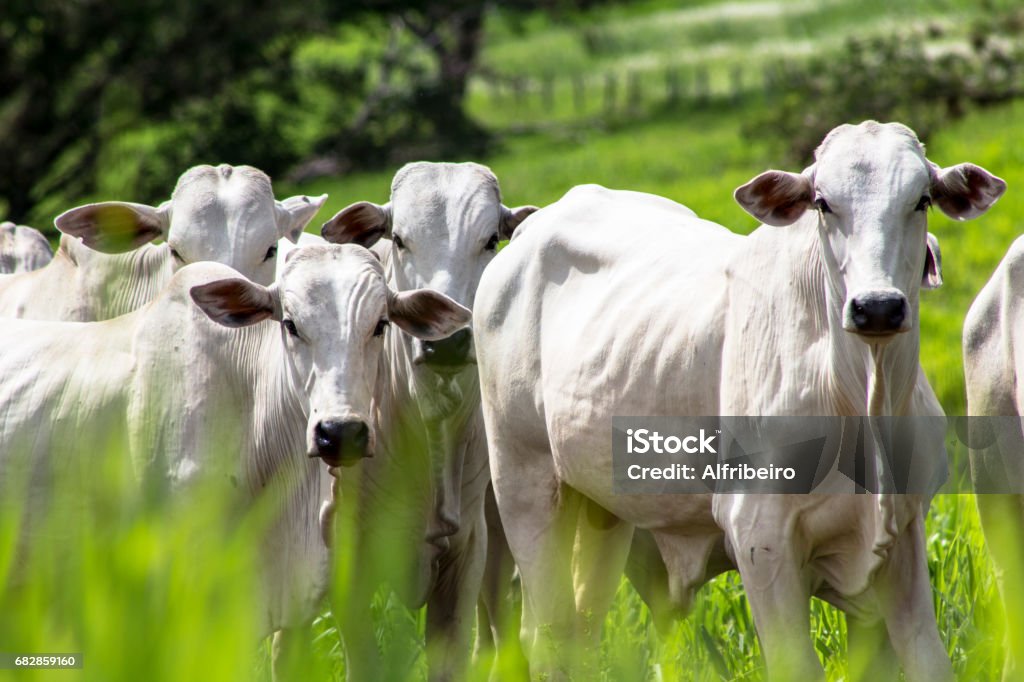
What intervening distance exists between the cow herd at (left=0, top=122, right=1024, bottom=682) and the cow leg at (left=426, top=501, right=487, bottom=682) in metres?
0.01

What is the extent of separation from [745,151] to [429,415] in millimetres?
15595

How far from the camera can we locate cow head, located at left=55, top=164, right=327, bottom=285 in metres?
5.55

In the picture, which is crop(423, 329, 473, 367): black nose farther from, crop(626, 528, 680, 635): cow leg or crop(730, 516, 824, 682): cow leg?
crop(730, 516, 824, 682): cow leg

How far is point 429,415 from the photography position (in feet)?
16.7

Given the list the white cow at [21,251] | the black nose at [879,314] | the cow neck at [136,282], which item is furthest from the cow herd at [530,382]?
the white cow at [21,251]

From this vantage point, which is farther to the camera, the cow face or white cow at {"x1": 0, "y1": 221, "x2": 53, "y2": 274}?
white cow at {"x1": 0, "y1": 221, "x2": 53, "y2": 274}

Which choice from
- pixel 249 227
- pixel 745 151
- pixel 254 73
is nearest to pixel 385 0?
pixel 254 73

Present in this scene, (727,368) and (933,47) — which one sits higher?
(933,47)

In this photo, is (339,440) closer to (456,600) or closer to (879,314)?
(456,600)

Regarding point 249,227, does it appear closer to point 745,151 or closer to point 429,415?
point 429,415

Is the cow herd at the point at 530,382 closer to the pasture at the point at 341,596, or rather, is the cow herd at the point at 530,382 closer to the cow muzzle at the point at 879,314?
the cow muzzle at the point at 879,314

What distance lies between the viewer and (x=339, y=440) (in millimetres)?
4105

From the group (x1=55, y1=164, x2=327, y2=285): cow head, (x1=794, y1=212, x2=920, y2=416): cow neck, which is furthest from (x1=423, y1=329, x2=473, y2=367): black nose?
(x1=794, y1=212, x2=920, y2=416): cow neck

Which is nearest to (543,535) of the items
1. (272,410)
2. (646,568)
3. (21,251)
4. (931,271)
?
(646,568)
